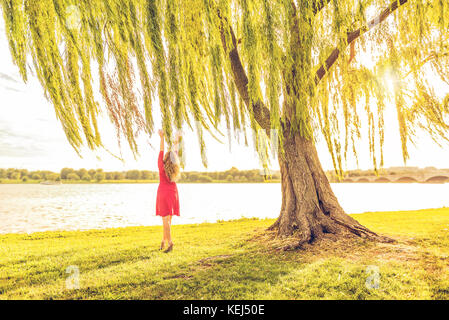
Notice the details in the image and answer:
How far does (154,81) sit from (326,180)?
3521mm

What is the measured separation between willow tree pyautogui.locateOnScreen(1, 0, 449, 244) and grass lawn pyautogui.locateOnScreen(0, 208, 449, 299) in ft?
2.60

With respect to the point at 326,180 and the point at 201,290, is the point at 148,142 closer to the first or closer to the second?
the point at 201,290

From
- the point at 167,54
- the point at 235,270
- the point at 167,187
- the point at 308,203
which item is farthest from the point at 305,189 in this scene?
the point at 167,54

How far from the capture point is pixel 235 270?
308 cm

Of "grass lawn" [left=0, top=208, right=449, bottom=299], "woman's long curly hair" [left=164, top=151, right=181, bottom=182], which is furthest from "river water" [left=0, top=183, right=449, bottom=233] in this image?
"woman's long curly hair" [left=164, top=151, right=181, bottom=182]

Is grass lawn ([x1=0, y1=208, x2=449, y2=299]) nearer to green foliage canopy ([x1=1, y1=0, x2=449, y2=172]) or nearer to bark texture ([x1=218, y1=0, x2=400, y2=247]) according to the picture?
bark texture ([x1=218, y1=0, x2=400, y2=247])

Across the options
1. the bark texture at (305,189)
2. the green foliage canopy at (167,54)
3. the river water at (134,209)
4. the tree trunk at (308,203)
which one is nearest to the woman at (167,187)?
the green foliage canopy at (167,54)

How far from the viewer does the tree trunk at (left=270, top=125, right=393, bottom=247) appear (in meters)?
4.19

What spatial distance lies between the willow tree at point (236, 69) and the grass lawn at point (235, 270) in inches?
31.2

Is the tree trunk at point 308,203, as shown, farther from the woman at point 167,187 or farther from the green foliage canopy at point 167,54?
the woman at point 167,187

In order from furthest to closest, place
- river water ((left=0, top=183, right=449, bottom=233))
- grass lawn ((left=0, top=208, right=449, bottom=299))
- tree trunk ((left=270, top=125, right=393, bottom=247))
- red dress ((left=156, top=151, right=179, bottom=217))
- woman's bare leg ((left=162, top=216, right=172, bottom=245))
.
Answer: river water ((left=0, top=183, right=449, bottom=233)), tree trunk ((left=270, top=125, right=393, bottom=247)), woman's bare leg ((left=162, top=216, right=172, bottom=245)), red dress ((left=156, top=151, right=179, bottom=217)), grass lawn ((left=0, top=208, right=449, bottom=299))

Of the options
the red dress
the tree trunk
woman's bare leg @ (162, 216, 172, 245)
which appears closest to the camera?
the red dress

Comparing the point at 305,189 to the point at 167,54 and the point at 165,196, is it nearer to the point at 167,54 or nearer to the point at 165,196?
the point at 165,196
